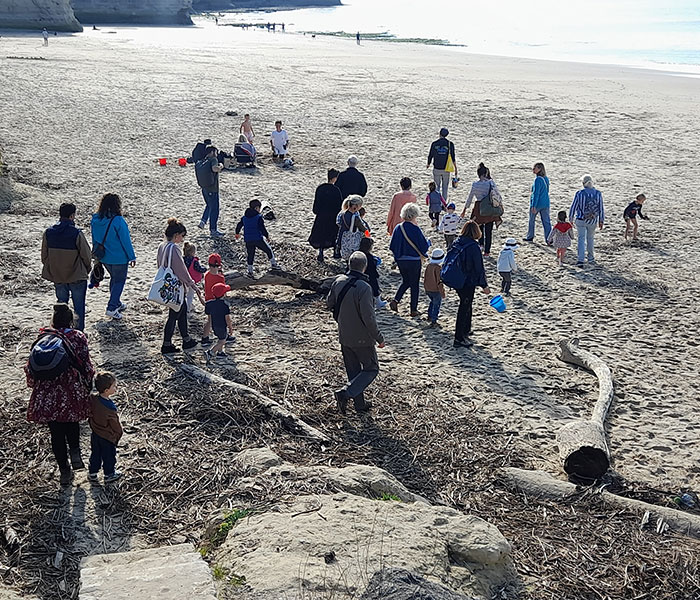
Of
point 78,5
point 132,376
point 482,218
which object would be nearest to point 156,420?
point 132,376

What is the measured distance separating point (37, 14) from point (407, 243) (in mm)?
60964

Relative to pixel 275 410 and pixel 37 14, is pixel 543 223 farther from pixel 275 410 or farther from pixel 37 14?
pixel 37 14

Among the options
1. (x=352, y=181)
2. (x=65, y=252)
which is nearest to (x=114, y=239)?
(x=65, y=252)

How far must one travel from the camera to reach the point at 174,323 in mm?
9609

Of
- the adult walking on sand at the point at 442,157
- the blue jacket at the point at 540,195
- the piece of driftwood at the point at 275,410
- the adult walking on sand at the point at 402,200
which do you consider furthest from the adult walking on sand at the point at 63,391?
the adult walking on sand at the point at 442,157

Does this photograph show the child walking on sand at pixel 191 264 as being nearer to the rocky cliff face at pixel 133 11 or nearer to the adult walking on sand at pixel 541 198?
the adult walking on sand at pixel 541 198

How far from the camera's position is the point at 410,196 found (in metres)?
13.0

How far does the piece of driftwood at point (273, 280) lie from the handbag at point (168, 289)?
194 cm

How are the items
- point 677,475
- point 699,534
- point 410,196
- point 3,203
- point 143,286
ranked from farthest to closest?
point 3,203, point 410,196, point 143,286, point 677,475, point 699,534

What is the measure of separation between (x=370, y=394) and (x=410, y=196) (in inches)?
201

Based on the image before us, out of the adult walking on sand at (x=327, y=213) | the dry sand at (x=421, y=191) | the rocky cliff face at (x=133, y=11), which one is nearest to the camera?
the dry sand at (x=421, y=191)

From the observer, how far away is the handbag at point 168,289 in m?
9.35

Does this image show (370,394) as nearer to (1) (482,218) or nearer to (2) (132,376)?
(2) (132,376)

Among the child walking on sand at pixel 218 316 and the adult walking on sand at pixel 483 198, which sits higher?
the adult walking on sand at pixel 483 198
